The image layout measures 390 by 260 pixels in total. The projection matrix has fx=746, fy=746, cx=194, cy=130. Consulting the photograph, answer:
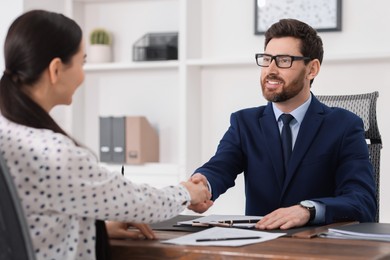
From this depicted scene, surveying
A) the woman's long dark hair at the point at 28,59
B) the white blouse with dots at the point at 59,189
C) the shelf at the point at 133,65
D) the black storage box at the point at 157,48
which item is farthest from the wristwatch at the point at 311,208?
the black storage box at the point at 157,48

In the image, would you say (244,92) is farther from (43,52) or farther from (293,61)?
(43,52)

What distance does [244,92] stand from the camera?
15.4ft

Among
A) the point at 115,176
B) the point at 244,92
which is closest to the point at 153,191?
the point at 115,176

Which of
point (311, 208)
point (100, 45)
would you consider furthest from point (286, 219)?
point (100, 45)

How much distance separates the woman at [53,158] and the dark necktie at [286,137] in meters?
1.00

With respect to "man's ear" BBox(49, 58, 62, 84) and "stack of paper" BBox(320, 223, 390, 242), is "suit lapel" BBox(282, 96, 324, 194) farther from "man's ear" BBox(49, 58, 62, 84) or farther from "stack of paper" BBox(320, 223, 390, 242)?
"man's ear" BBox(49, 58, 62, 84)

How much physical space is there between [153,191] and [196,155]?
119 inches

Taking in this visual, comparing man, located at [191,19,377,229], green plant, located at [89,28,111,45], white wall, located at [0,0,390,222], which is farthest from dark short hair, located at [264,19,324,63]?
green plant, located at [89,28,111,45]

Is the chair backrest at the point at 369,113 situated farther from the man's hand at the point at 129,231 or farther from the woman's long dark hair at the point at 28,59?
the woman's long dark hair at the point at 28,59

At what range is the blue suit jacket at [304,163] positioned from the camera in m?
2.55

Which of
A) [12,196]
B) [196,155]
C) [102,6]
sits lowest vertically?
[196,155]

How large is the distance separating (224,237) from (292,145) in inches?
33.9

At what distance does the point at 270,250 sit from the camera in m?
1.72

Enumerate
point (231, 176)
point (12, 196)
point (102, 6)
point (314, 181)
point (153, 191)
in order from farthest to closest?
point (102, 6)
point (231, 176)
point (314, 181)
point (153, 191)
point (12, 196)
